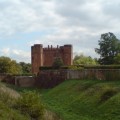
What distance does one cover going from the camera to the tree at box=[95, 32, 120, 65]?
298 ft

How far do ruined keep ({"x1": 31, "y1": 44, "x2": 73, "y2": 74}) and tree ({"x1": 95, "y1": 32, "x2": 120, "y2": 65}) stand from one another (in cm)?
715

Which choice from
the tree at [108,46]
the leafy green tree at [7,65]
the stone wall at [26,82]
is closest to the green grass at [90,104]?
the stone wall at [26,82]

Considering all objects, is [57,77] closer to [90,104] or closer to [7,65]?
[90,104]

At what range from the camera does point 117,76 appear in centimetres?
3900

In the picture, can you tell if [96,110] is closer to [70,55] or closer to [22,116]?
[22,116]

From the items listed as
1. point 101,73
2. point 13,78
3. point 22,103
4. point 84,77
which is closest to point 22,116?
point 22,103

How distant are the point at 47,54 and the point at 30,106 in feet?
257

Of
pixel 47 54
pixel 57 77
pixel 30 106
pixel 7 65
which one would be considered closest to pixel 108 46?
pixel 47 54

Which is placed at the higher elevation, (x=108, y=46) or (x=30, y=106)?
(x=108, y=46)

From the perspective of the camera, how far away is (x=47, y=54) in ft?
319

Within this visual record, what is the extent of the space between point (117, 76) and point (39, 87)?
22339 millimetres

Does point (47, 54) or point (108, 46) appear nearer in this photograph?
point (108, 46)

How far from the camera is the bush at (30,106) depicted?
18641mm

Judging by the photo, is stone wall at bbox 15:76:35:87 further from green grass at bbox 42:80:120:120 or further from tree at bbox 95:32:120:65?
tree at bbox 95:32:120:65
